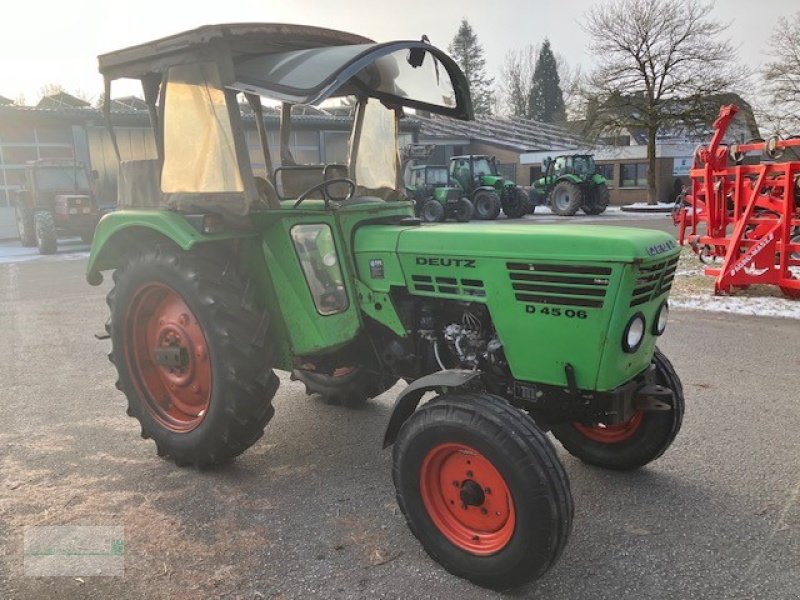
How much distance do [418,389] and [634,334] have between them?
90cm

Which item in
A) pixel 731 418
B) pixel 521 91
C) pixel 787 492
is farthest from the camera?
pixel 521 91

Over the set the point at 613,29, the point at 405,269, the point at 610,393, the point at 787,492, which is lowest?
the point at 787,492

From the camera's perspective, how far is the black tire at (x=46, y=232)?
1531 centimetres

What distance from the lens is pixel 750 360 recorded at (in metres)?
5.41

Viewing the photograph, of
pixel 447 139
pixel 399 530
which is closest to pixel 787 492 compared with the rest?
pixel 399 530

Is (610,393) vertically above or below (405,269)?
below

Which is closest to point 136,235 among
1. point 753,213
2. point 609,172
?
point 753,213

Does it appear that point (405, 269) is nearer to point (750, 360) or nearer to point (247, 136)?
point (247, 136)

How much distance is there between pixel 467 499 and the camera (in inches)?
101

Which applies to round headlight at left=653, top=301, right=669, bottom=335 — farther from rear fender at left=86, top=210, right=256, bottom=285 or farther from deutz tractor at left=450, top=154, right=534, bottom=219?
deutz tractor at left=450, top=154, right=534, bottom=219

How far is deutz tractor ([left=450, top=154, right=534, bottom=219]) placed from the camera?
69.2ft

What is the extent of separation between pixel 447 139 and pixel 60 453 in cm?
3146

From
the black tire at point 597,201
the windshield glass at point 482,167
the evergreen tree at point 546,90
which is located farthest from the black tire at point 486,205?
the evergreen tree at point 546,90

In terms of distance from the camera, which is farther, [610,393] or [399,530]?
[399,530]
